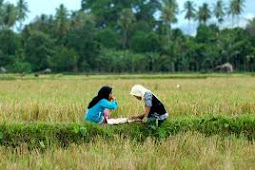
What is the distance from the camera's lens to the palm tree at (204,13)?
57.8 m

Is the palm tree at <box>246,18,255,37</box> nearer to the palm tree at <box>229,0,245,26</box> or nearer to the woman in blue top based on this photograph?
the palm tree at <box>229,0,245,26</box>

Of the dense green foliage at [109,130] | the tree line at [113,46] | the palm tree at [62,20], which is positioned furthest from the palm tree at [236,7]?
the dense green foliage at [109,130]

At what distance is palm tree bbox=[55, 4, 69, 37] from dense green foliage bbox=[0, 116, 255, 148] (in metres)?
44.4

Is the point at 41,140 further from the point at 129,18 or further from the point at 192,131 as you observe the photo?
the point at 129,18

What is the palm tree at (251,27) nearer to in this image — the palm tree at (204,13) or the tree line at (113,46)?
the tree line at (113,46)

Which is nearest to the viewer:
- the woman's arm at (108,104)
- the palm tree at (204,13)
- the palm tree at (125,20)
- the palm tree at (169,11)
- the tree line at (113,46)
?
the woman's arm at (108,104)

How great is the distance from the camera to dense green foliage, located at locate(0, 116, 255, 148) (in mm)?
7121

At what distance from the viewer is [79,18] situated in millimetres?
53375

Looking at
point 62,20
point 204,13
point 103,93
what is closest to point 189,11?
point 204,13

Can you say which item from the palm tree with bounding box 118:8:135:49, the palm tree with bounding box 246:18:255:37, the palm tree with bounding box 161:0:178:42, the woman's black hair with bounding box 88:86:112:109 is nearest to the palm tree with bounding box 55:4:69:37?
the palm tree with bounding box 118:8:135:49

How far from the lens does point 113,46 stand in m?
55.8

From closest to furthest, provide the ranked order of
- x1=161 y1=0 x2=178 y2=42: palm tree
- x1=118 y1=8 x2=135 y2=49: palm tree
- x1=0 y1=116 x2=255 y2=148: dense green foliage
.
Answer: x1=0 y1=116 x2=255 y2=148: dense green foliage, x1=118 y1=8 x2=135 y2=49: palm tree, x1=161 y1=0 x2=178 y2=42: palm tree

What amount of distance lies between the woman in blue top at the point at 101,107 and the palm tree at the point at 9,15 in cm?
4729

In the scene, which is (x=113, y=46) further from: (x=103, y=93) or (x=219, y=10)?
(x=103, y=93)
